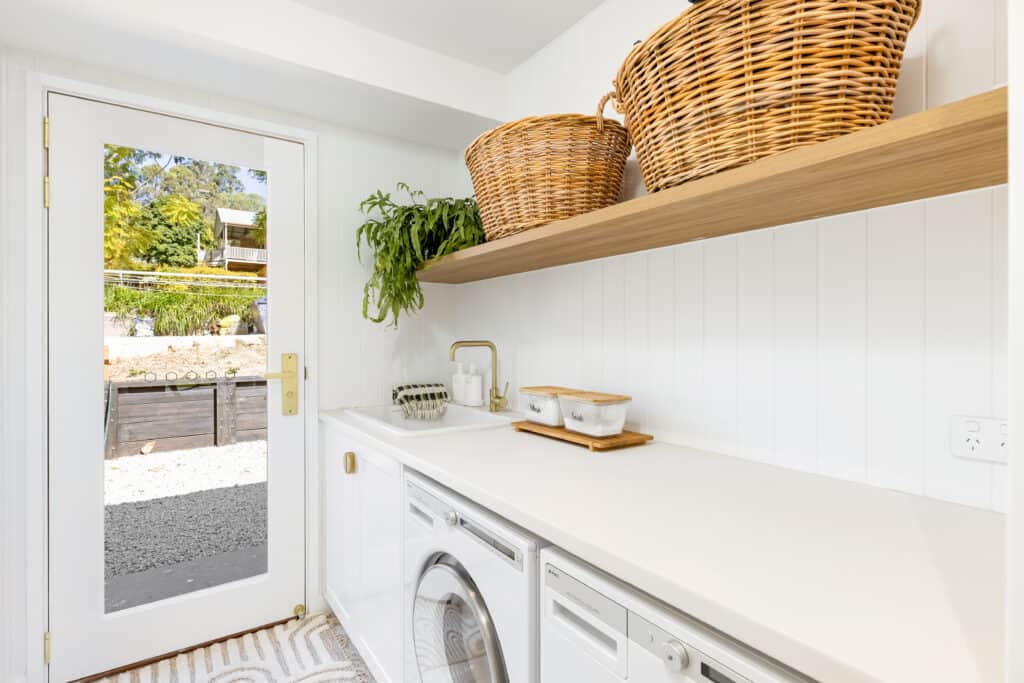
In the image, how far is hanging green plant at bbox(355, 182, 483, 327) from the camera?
1898 millimetres

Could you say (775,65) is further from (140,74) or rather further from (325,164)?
(140,74)

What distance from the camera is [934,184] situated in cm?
91

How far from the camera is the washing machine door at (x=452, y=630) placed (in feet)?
3.37

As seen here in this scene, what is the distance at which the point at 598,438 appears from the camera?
1.42 meters

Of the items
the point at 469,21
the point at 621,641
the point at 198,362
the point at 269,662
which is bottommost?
the point at 269,662

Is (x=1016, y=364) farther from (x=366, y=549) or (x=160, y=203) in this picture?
(x=160, y=203)

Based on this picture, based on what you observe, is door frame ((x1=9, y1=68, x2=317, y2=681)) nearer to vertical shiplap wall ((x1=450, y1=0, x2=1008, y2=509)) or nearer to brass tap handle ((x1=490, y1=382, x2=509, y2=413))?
brass tap handle ((x1=490, y1=382, x2=509, y2=413))

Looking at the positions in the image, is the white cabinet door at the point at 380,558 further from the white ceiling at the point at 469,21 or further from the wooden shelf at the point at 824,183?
the white ceiling at the point at 469,21

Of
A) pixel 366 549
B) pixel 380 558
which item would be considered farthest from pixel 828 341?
pixel 366 549

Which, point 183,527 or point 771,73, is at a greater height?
point 771,73

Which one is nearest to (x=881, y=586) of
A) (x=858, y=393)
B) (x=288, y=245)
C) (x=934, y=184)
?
(x=858, y=393)

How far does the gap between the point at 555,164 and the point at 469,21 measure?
0.86m

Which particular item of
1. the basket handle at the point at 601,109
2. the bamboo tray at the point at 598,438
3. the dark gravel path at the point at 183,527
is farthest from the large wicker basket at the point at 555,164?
the dark gravel path at the point at 183,527

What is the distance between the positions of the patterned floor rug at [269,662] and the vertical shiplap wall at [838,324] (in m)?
1.35
